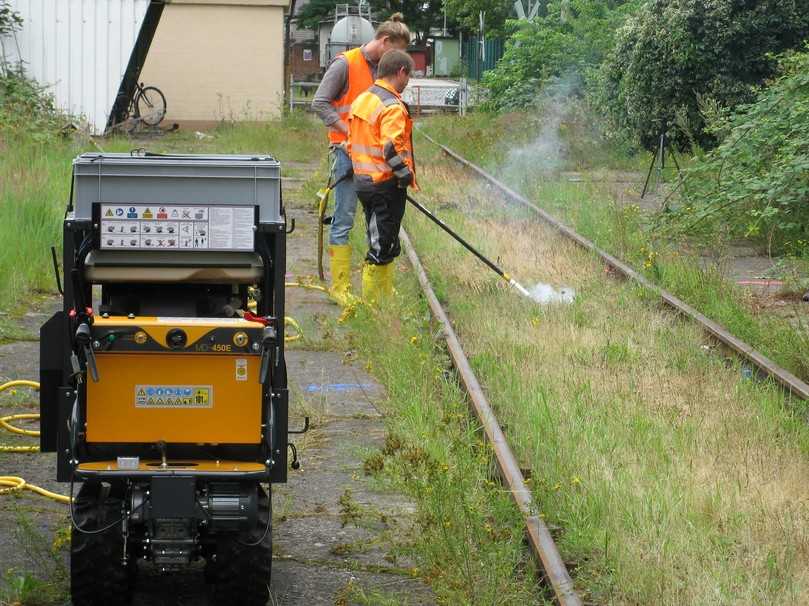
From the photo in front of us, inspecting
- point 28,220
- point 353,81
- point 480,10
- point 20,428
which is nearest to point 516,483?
point 20,428

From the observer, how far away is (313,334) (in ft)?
31.4

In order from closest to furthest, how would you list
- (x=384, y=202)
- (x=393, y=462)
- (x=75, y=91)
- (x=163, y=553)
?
(x=163, y=553)
(x=393, y=462)
(x=384, y=202)
(x=75, y=91)

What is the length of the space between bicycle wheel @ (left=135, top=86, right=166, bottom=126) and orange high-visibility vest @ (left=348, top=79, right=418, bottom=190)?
65.4 ft

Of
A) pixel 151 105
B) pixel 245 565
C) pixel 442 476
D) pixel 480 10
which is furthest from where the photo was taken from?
pixel 480 10

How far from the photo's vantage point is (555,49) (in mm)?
28391

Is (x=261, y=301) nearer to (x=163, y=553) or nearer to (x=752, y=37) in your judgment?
(x=163, y=553)

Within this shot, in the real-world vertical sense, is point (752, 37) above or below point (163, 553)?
above

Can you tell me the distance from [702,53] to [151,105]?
1514cm

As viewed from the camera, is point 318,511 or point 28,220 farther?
point 28,220

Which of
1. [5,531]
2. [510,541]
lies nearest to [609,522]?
[510,541]

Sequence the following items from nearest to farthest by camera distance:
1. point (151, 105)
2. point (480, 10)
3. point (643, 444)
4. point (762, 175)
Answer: point (643, 444)
point (762, 175)
point (151, 105)
point (480, 10)

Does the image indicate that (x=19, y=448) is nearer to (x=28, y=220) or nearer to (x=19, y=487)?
(x=19, y=487)

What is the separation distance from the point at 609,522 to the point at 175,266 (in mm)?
2036

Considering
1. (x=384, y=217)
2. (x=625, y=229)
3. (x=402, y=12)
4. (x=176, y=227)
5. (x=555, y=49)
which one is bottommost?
(x=625, y=229)
